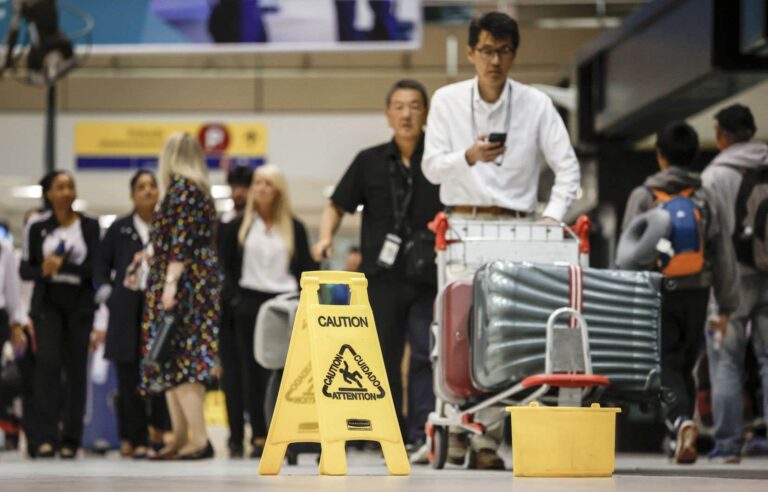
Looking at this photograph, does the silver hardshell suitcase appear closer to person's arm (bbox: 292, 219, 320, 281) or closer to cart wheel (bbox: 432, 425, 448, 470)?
cart wheel (bbox: 432, 425, 448, 470)

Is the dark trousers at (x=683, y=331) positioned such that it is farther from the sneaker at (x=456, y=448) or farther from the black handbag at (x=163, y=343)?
the black handbag at (x=163, y=343)

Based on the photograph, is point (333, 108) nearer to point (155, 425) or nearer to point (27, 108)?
point (27, 108)

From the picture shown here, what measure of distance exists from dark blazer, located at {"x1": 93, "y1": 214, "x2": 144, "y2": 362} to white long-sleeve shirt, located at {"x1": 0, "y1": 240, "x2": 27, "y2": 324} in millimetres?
658

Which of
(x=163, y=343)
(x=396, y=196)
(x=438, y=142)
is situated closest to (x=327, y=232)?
(x=396, y=196)

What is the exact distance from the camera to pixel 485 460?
610 cm

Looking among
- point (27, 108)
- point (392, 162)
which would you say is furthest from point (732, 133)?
point (27, 108)

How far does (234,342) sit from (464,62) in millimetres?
10462

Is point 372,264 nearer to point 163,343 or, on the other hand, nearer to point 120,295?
point 163,343

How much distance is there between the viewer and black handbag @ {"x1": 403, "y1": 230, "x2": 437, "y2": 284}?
22.1ft

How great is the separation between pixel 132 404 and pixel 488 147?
13.1 ft

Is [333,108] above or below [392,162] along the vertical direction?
above

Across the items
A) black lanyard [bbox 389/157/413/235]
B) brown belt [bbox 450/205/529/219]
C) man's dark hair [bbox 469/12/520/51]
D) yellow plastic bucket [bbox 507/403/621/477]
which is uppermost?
man's dark hair [bbox 469/12/520/51]

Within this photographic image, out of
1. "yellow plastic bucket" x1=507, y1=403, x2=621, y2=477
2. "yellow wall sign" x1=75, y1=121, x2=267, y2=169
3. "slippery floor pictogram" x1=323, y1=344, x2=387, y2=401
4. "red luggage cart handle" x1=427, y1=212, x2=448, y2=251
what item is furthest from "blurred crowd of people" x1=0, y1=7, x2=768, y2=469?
"yellow wall sign" x1=75, y1=121, x2=267, y2=169

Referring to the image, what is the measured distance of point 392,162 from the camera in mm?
7410
